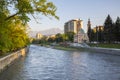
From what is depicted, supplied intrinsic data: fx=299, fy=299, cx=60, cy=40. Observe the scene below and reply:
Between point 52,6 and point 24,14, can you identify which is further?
point 52,6

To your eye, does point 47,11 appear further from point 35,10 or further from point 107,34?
point 107,34

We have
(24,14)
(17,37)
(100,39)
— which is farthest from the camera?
(100,39)

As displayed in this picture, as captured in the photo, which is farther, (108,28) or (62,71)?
(108,28)

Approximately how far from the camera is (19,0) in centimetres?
2981

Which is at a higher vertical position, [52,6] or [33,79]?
[52,6]

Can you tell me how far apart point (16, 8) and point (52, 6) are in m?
5.29

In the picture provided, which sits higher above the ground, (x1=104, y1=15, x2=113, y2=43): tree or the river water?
(x1=104, y1=15, x2=113, y2=43): tree

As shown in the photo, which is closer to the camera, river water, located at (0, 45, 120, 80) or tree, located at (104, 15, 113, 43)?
river water, located at (0, 45, 120, 80)

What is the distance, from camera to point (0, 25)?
29.1 meters

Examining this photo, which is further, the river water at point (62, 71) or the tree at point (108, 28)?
the tree at point (108, 28)

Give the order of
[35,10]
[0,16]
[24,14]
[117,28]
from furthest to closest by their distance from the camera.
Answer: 1. [117,28]
2. [35,10]
3. [24,14]
4. [0,16]

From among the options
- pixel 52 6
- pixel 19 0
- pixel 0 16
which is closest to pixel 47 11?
pixel 52 6

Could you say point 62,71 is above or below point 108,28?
below

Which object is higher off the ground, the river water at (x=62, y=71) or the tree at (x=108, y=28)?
the tree at (x=108, y=28)
